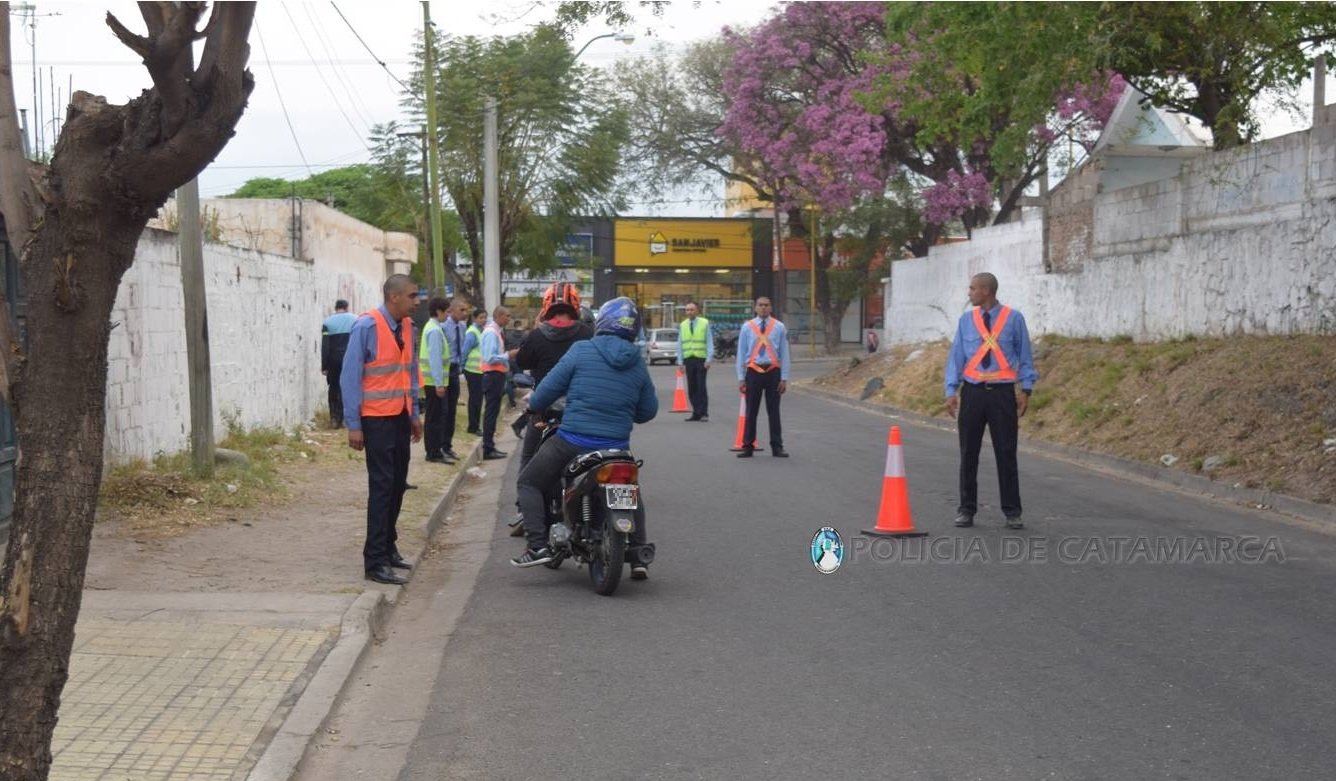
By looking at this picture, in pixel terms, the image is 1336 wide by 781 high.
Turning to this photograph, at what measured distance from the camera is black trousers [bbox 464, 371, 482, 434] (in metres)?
17.9

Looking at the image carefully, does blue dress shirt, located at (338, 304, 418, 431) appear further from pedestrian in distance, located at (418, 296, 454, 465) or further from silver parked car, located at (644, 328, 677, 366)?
silver parked car, located at (644, 328, 677, 366)

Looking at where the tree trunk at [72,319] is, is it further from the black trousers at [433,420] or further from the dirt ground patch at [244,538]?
the black trousers at [433,420]

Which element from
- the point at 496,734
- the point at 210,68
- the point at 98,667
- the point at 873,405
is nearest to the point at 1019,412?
the point at 496,734

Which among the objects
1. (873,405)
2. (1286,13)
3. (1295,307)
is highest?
(1286,13)

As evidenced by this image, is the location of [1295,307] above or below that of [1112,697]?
above

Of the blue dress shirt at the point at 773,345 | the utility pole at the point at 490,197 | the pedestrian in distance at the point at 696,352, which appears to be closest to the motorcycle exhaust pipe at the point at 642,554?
the blue dress shirt at the point at 773,345

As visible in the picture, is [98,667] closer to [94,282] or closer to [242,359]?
[94,282]

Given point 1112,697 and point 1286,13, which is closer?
point 1112,697

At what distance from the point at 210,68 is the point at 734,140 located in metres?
40.4

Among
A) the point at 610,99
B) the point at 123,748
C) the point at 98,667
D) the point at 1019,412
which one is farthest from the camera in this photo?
the point at 610,99

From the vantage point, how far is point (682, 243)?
68.8 meters

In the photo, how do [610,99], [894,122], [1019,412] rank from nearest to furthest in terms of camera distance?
[1019,412], [894,122], [610,99]

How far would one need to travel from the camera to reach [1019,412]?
10898 mm

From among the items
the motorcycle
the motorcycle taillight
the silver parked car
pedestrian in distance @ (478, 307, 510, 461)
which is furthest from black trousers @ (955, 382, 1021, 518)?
the silver parked car
